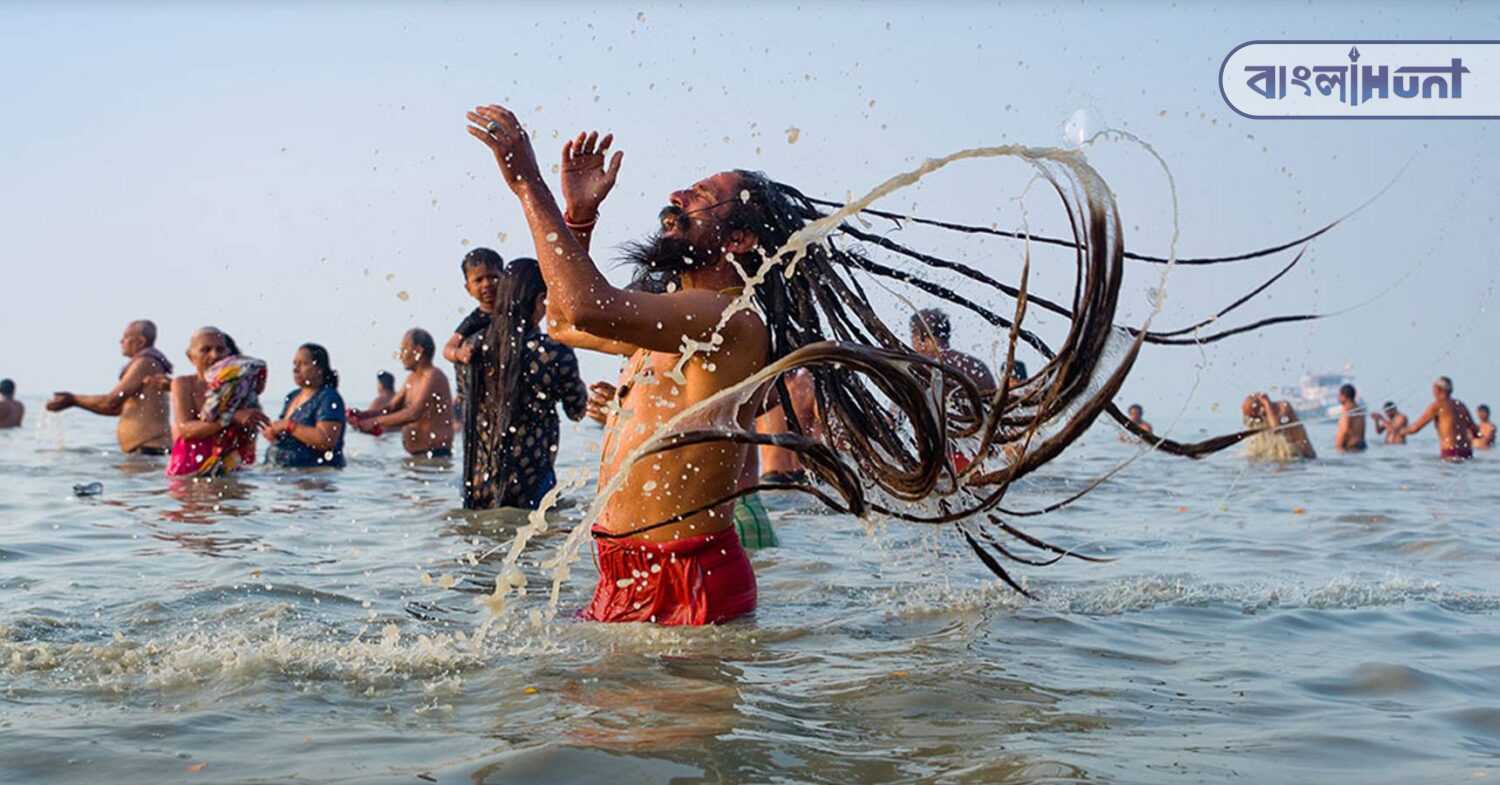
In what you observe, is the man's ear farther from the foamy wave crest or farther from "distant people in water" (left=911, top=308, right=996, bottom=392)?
"distant people in water" (left=911, top=308, right=996, bottom=392)

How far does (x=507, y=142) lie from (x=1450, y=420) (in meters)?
18.5

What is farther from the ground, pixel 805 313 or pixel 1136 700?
pixel 805 313

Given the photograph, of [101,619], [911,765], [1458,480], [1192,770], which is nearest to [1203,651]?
[1192,770]

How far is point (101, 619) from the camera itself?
5.39m

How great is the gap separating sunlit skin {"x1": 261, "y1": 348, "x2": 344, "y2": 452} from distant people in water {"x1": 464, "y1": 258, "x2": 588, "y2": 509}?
390 cm

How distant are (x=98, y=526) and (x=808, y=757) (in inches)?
254

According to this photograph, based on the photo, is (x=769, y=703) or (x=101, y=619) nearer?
(x=769, y=703)

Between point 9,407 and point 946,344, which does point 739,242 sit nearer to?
point 946,344

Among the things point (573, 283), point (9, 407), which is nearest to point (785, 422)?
point (573, 283)

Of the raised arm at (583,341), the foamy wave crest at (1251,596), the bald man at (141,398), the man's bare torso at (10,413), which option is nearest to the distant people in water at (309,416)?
the bald man at (141,398)

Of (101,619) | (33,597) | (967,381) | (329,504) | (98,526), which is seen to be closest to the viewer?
(967,381)

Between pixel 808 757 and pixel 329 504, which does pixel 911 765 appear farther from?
pixel 329 504

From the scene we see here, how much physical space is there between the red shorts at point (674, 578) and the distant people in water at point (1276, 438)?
14.0 metres

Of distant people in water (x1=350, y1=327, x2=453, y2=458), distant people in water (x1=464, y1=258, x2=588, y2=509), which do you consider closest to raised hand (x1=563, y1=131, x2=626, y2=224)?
distant people in water (x1=464, y1=258, x2=588, y2=509)
